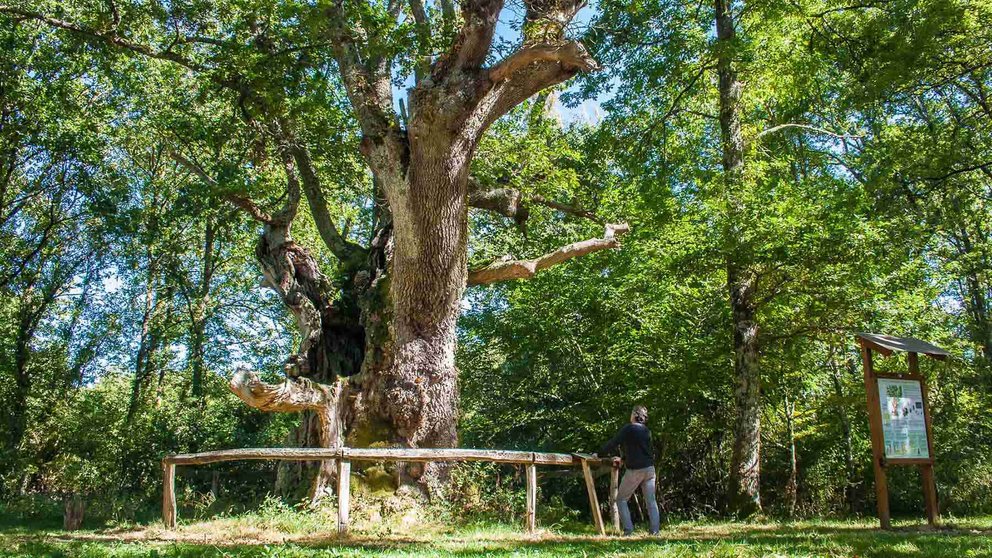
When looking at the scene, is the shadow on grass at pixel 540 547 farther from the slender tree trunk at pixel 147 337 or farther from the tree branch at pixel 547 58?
the slender tree trunk at pixel 147 337

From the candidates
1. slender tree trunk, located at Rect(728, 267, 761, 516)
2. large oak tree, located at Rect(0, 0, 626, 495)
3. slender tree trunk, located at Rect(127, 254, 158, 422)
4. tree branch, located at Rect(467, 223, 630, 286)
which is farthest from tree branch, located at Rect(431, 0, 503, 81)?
slender tree trunk, located at Rect(127, 254, 158, 422)

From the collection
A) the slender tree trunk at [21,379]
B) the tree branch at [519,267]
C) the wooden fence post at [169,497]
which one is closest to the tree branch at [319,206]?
the tree branch at [519,267]

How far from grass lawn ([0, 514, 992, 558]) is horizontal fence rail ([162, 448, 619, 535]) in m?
0.33

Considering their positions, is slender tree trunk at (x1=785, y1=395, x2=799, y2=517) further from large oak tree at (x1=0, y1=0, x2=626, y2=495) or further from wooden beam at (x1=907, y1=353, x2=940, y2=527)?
wooden beam at (x1=907, y1=353, x2=940, y2=527)

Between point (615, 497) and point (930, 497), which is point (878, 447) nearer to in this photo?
point (930, 497)

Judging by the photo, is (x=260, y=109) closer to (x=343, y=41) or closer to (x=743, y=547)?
(x=343, y=41)

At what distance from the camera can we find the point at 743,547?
596 cm

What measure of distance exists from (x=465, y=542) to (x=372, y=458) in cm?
133

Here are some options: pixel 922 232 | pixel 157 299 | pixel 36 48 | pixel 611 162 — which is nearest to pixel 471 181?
pixel 611 162

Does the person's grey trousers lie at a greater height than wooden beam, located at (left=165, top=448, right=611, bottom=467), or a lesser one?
lesser

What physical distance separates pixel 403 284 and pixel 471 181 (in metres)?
4.11

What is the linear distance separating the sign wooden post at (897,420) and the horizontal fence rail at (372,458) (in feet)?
11.2

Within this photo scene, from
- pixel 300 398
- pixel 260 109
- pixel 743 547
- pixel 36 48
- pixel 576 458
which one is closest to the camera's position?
pixel 743 547

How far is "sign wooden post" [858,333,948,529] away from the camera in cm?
908
